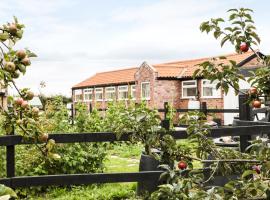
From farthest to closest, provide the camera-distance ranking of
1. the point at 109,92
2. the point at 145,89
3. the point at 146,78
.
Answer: the point at 109,92, the point at 145,89, the point at 146,78

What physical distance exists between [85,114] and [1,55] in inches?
261

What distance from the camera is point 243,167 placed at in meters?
3.27

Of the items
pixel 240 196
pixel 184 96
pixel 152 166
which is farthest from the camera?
pixel 184 96

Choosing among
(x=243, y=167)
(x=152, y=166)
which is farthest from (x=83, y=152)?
(x=243, y=167)

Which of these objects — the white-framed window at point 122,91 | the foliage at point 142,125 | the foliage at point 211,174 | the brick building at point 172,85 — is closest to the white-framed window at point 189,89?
the brick building at point 172,85

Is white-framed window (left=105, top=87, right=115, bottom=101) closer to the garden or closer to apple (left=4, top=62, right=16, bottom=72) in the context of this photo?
the garden

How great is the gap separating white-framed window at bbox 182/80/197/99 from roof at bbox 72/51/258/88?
547 mm

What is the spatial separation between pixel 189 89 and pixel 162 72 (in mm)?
2297

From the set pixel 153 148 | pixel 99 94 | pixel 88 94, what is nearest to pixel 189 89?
pixel 99 94

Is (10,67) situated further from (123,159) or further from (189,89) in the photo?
(189,89)

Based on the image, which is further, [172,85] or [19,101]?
[172,85]

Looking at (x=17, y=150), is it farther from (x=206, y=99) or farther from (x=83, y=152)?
(x=206, y=99)

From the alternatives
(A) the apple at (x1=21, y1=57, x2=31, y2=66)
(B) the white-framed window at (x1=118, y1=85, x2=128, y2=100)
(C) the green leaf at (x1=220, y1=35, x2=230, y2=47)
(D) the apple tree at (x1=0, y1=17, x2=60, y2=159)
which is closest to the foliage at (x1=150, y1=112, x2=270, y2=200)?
(C) the green leaf at (x1=220, y1=35, x2=230, y2=47)

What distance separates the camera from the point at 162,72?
29.7 m
